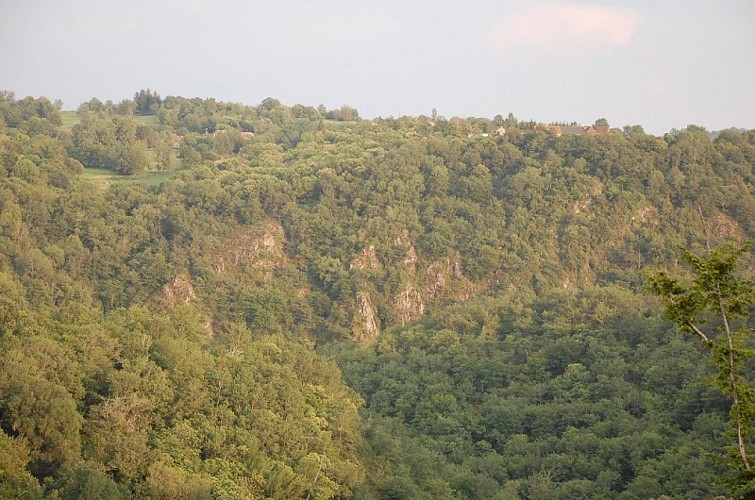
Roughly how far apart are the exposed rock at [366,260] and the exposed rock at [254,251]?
5.57 m

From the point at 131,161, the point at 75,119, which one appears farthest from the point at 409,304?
the point at 75,119

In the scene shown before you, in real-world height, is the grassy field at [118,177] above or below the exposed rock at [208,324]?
above

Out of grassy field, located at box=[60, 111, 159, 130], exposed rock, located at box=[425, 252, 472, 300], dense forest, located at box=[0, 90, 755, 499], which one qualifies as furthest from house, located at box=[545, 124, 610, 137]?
grassy field, located at box=[60, 111, 159, 130]

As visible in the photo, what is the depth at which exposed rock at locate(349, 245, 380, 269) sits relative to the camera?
77019mm

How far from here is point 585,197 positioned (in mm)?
80688

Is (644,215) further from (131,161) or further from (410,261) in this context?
(131,161)

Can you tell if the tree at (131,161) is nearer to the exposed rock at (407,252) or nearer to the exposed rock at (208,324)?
the exposed rock at (208,324)

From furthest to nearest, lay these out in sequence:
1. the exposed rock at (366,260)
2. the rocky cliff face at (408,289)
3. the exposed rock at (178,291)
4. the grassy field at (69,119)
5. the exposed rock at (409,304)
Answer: the grassy field at (69,119)
the exposed rock at (366,260)
the exposed rock at (409,304)
the rocky cliff face at (408,289)
the exposed rock at (178,291)

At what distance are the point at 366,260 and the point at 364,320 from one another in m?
5.83

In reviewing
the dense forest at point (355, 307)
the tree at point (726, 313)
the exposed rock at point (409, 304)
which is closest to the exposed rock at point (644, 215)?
the dense forest at point (355, 307)

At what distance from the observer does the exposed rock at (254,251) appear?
2985 inches

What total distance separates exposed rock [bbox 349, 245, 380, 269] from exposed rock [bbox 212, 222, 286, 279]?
18.3 feet

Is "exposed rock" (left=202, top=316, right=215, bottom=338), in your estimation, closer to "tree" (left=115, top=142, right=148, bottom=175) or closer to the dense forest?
the dense forest

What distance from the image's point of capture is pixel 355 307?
7388 centimetres
